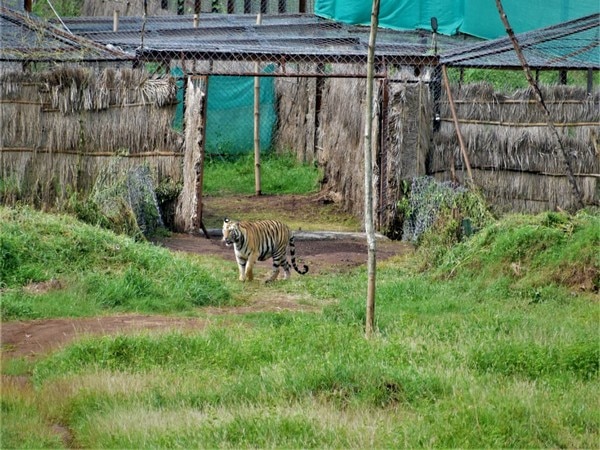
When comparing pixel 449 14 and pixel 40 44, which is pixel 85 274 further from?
pixel 449 14

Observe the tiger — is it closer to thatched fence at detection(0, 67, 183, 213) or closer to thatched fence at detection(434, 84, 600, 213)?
thatched fence at detection(0, 67, 183, 213)

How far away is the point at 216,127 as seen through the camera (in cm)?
2367

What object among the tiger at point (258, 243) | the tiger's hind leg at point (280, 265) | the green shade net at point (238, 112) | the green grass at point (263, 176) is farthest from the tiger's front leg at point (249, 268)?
the green shade net at point (238, 112)

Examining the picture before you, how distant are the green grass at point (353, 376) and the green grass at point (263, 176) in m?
10.0

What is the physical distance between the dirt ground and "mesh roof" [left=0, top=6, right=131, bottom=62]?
127 inches

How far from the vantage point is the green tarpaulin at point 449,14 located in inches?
948

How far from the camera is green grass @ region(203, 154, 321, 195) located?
69.7 feet

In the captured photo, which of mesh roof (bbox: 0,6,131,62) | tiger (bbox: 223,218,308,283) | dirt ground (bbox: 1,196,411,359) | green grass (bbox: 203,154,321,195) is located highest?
mesh roof (bbox: 0,6,131,62)

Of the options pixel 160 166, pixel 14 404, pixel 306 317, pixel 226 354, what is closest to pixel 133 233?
pixel 160 166

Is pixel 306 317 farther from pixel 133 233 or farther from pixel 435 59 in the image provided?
pixel 435 59

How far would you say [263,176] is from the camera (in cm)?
2202

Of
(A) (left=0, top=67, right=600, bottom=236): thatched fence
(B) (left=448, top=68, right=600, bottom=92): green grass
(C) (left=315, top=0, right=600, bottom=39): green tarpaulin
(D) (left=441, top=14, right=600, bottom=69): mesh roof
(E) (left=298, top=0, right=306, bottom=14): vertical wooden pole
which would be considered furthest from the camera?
(E) (left=298, top=0, right=306, bottom=14): vertical wooden pole

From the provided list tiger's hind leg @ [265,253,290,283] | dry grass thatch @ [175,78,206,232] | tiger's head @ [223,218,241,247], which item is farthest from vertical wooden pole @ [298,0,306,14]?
tiger's head @ [223,218,241,247]

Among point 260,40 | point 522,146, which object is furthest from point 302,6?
point 522,146
